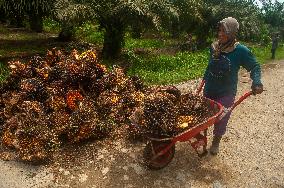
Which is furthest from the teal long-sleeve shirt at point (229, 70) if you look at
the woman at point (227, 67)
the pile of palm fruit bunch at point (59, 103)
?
the pile of palm fruit bunch at point (59, 103)

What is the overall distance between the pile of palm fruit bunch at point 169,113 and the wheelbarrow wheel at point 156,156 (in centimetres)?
19

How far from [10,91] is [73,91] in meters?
1.15

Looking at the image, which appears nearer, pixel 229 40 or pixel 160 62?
pixel 229 40

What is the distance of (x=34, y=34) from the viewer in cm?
1568

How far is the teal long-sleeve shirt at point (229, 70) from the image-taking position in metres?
5.53

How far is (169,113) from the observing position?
5340 mm

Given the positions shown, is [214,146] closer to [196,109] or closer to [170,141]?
[196,109]

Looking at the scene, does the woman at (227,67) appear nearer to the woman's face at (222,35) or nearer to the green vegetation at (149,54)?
the woman's face at (222,35)

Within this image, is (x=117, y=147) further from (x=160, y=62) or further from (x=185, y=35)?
(x=185, y=35)

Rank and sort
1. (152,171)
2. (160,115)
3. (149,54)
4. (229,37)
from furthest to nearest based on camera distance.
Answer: (149,54) < (152,171) < (229,37) < (160,115)

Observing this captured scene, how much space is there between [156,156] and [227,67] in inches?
64.4

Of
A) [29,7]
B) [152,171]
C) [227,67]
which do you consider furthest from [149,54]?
[152,171]

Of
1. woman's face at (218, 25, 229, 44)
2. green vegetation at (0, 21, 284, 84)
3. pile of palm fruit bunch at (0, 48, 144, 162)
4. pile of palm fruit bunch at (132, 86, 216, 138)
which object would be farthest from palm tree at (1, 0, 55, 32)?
woman's face at (218, 25, 229, 44)

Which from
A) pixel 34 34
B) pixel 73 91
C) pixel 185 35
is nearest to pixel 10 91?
pixel 73 91
